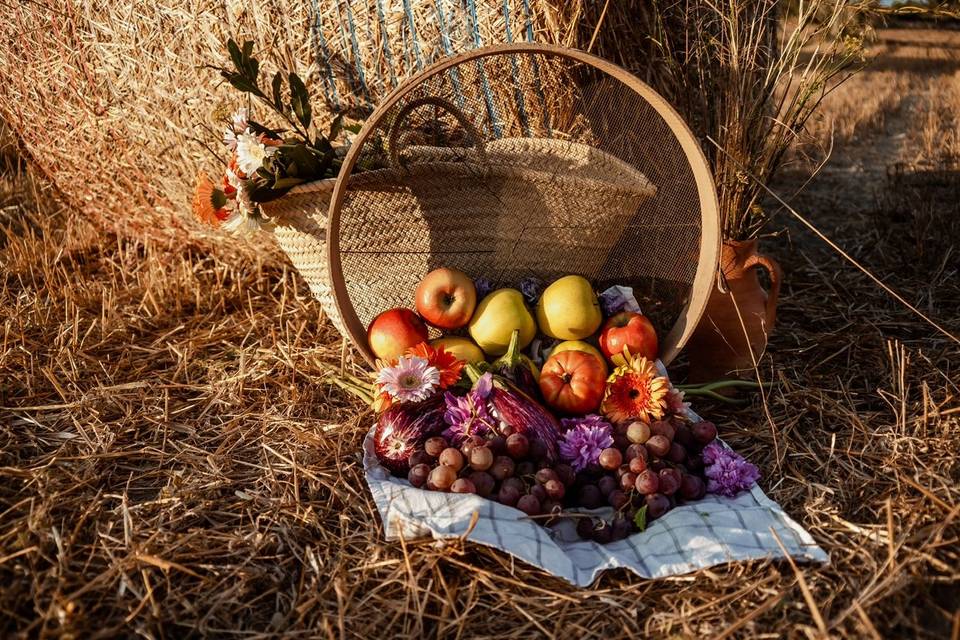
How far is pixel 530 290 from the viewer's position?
235 centimetres

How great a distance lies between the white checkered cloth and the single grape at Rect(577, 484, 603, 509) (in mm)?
19

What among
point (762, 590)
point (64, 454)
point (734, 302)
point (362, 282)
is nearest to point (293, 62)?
point (362, 282)

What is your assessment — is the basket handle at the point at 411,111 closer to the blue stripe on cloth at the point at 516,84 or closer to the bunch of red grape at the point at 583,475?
the blue stripe on cloth at the point at 516,84

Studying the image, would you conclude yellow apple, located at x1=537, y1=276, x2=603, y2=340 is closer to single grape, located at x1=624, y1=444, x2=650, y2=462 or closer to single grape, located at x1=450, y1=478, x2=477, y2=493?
single grape, located at x1=624, y1=444, x2=650, y2=462

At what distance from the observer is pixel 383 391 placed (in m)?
2.00

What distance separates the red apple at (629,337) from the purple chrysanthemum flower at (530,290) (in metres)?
0.26

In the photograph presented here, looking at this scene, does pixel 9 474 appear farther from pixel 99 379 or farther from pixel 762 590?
pixel 762 590

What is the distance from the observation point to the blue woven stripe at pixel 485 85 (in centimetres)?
228

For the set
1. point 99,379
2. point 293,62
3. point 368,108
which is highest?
point 293,62

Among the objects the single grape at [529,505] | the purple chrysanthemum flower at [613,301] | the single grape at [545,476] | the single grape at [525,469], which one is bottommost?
the single grape at [529,505]

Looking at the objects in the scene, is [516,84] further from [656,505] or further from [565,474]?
[656,505]

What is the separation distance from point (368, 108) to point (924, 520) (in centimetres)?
191

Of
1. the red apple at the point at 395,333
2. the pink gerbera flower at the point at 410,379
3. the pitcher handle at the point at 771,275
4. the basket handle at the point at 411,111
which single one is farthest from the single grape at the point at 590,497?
the basket handle at the point at 411,111

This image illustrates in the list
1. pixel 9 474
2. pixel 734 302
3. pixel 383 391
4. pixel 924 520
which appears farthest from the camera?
pixel 734 302
